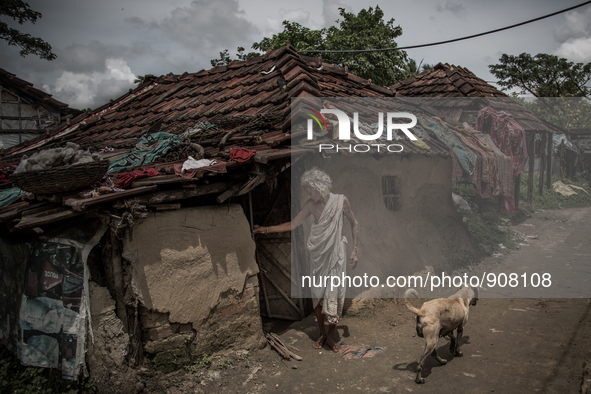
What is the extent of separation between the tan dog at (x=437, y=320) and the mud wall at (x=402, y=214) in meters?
2.02

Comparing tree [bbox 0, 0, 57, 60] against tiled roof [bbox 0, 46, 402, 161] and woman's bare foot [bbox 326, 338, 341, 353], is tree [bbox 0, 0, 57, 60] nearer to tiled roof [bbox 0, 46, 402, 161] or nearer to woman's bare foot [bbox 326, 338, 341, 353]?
tiled roof [bbox 0, 46, 402, 161]

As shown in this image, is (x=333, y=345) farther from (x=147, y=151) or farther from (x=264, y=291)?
(x=147, y=151)

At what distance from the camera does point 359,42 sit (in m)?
17.0

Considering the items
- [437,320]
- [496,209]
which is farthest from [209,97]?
[496,209]

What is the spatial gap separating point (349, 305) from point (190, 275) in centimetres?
274

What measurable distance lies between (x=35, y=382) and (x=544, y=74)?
27.6 metres

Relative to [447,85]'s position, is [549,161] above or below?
below

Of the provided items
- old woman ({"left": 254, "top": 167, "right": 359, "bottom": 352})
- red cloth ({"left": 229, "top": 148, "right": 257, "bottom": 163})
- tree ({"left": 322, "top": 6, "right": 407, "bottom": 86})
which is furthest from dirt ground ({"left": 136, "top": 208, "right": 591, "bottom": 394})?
tree ({"left": 322, "top": 6, "right": 407, "bottom": 86})

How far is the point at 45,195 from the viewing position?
3.75 m

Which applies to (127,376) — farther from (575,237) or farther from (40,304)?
(575,237)

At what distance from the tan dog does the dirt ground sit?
0.20 meters

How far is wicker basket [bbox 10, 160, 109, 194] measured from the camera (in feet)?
11.1

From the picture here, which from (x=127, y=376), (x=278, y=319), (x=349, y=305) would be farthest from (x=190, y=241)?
(x=349, y=305)

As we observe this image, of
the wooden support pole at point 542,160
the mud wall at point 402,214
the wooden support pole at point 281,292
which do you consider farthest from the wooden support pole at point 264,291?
the wooden support pole at point 542,160
